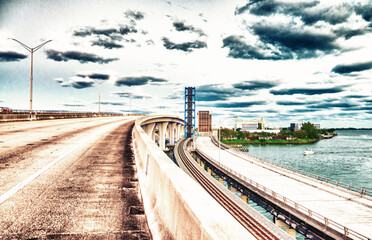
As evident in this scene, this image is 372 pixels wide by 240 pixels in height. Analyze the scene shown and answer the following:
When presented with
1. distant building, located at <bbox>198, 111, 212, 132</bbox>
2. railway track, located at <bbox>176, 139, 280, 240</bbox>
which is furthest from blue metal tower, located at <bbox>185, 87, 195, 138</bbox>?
railway track, located at <bbox>176, 139, 280, 240</bbox>

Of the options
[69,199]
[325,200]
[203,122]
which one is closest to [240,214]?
[325,200]

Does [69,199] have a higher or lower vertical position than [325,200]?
higher

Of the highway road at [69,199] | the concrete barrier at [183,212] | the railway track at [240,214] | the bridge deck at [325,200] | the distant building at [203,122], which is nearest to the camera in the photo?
the concrete barrier at [183,212]

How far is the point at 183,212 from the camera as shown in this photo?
299 cm

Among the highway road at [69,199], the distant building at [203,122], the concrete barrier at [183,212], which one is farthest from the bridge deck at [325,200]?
the distant building at [203,122]

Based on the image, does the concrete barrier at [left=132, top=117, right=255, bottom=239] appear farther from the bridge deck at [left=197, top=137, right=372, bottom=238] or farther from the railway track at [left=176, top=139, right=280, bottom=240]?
the bridge deck at [left=197, top=137, right=372, bottom=238]

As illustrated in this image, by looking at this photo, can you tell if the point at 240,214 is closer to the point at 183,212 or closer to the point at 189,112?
the point at 183,212

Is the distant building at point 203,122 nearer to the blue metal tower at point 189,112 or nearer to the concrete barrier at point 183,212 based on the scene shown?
the blue metal tower at point 189,112

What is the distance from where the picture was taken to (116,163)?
9.41 metres

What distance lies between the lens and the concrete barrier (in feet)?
7.47

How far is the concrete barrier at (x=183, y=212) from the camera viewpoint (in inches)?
89.6

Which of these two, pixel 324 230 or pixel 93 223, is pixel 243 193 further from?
pixel 93 223

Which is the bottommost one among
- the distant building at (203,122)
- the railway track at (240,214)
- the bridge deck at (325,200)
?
the railway track at (240,214)

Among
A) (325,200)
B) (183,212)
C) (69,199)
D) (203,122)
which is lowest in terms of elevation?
→ (325,200)
